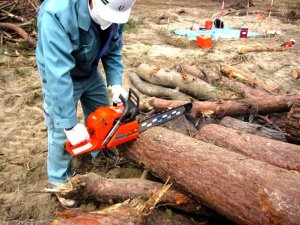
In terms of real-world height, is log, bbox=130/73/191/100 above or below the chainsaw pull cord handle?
below

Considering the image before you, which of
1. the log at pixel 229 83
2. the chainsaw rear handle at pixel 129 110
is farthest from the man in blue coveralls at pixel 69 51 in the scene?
the log at pixel 229 83

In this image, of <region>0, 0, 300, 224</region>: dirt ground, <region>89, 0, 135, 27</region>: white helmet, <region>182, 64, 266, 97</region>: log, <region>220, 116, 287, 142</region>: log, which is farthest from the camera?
<region>182, 64, 266, 97</region>: log

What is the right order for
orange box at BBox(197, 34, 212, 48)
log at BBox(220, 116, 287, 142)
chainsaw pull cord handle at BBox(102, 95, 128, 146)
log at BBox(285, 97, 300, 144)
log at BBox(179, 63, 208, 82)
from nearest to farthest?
chainsaw pull cord handle at BBox(102, 95, 128, 146) → log at BBox(285, 97, 300, 144) → log at BBox(220, 116, 287, 142) → log at BBox(179, 63, 208, 82) → orange box at BBox(197, 34, 212, 48)

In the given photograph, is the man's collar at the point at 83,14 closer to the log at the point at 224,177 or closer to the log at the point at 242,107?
the log at the point at 224,177

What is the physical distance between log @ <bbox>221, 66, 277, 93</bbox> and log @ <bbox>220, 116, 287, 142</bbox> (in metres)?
1.18

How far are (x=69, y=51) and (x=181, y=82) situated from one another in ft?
8.51

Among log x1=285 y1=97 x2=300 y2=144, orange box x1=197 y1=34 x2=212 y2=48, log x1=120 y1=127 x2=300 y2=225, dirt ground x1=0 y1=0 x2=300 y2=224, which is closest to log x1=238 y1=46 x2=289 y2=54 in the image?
dirt ground x1=0 y1=0 x2=300 y2=224

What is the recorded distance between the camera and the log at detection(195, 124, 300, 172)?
2.43 metres

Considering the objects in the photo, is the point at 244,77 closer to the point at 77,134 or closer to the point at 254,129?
the point at 254,129

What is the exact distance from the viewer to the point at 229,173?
210cm

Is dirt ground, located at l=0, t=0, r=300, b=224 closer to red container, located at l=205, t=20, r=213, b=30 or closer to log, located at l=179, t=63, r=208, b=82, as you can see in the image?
red container, located at l=205, t=20, r=213, b=30

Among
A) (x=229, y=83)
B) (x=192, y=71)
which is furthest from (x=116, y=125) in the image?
(x=192, y=71)

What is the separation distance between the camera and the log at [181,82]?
418 cm

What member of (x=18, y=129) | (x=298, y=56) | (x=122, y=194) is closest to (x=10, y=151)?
(x=18, y=129)
